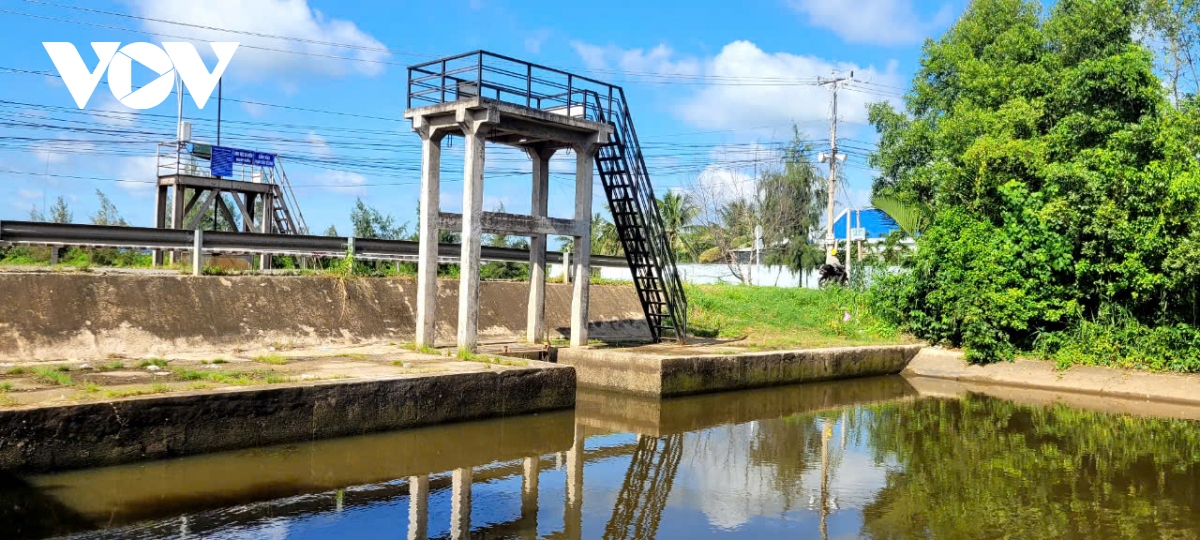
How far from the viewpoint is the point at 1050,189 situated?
18188 millimetres

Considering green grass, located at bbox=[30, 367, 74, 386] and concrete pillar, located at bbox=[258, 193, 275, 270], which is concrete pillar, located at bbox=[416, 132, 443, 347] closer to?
green grass, located at bbox=[30, 367, 74, 386]

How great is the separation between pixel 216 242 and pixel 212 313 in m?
1.85

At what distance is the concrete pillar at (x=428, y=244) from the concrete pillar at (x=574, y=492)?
4.20 meters

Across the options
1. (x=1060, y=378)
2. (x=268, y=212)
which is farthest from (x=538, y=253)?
(x=1060, y=378)

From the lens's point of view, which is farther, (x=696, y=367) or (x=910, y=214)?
(x=910, y=214)

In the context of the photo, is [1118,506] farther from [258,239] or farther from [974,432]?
[258,239]

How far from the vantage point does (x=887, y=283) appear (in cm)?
2159

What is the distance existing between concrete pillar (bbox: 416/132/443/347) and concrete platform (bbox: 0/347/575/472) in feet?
4.84

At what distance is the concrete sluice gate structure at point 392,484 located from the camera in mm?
6889

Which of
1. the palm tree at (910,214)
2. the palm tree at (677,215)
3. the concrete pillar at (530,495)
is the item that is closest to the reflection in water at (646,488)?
the concrete pillar at (530,495)

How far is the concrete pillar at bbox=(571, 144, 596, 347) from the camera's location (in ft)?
51.2

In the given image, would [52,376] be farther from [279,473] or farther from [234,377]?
[279,473]

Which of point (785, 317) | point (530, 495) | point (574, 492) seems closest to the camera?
point (530, 495)

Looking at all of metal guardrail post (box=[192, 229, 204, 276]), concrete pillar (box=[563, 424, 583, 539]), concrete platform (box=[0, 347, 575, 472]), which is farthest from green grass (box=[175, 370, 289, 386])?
metal guardrail post (box=[192, 229, 204, 276])
